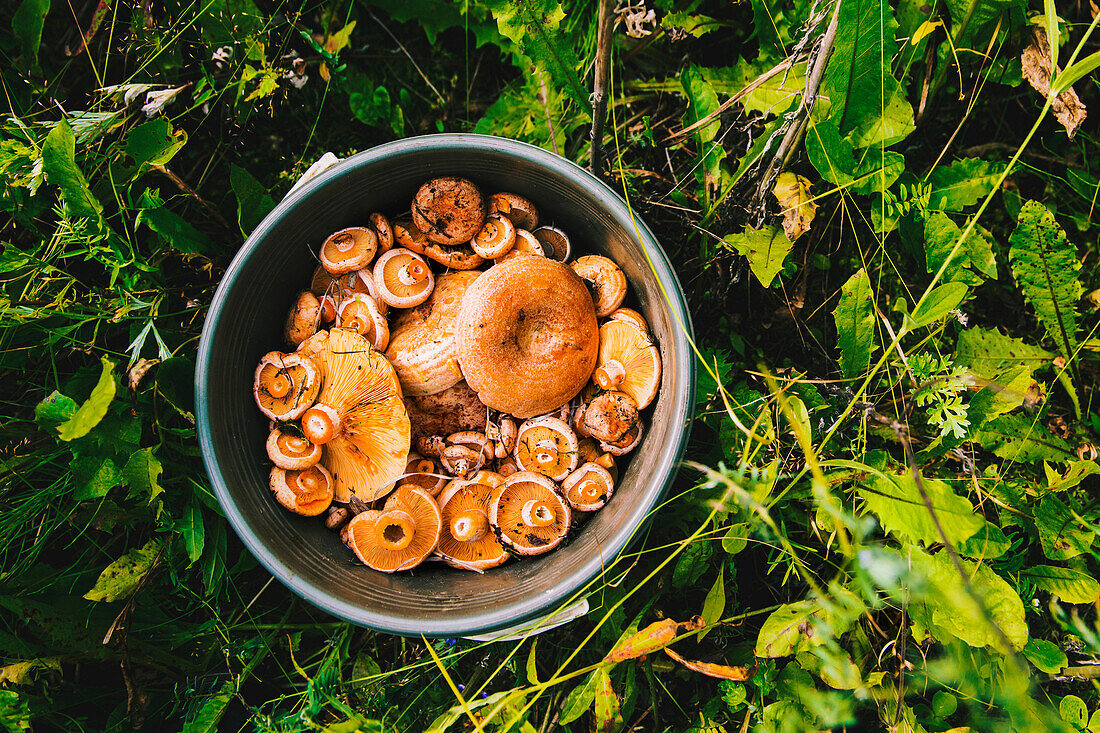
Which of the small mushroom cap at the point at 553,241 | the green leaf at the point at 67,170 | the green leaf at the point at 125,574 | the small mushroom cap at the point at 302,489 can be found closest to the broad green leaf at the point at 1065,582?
the small mushroom cap at the point at 553,241

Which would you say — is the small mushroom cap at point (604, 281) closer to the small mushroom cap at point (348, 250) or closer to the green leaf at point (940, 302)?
the small mushroom cap at point (348, 250)

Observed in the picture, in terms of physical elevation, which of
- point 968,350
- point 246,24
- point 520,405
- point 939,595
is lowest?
point 939,595

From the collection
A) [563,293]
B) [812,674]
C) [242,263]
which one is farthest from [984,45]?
[242,263]

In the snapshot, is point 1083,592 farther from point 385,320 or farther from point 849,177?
point 385,320

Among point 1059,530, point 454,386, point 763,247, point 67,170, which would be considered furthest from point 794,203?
point 67,170

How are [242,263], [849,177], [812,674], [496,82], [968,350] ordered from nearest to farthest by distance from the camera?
[242,263] → [849,177] → [812,674] → [968,350] → [496,82]

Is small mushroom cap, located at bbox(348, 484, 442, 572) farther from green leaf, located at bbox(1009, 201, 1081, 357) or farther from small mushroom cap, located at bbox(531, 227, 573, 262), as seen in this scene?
green leaf, located at bbox(1009, 201, 1081, 357)

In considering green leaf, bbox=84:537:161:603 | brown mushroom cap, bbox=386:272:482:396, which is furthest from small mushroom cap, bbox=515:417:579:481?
green leaf, bbox=84:537:161:603
